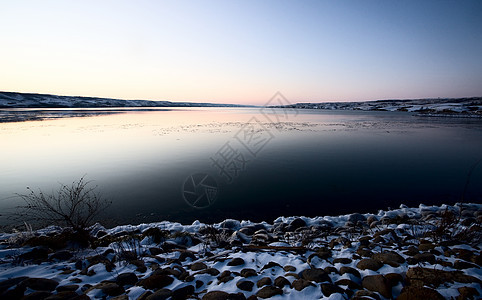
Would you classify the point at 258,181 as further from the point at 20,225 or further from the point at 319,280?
the point at 20,225

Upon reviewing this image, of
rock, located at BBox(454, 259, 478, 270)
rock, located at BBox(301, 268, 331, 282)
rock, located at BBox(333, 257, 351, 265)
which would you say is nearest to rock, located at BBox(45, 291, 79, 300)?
rock, located at BBox(301, 268, 331, 282)

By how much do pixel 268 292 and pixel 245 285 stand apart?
1.18 feet

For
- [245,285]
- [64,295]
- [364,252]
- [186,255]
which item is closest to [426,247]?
[364,252]

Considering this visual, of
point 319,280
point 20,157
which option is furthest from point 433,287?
point 20,157

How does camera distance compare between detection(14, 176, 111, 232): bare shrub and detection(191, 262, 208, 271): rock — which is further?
detection(14, 176, 111, 232): bare shrub

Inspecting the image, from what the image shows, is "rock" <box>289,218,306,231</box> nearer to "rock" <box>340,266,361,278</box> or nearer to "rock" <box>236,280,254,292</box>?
"rock" <box>340,266,361,278</box>

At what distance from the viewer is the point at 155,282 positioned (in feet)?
9.39

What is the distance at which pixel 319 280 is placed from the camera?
288cm

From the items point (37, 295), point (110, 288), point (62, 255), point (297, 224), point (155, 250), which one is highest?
point (37, 295)

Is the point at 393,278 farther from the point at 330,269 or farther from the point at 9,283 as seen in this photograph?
the point at 9,283

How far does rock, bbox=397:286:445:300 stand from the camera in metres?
2.33

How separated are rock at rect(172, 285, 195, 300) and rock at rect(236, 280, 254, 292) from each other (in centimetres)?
67

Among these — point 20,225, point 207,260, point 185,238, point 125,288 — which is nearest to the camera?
point 125,288

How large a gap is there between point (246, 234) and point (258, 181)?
3.64 metres
